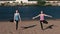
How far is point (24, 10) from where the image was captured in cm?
2245

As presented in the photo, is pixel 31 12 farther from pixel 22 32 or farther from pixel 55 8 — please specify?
pixel 22 32

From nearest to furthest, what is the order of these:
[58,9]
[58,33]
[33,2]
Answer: [58,33] < [58,9] < [33,2]

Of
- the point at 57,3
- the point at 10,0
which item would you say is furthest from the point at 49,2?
the point at 10,0

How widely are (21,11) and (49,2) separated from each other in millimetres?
11083

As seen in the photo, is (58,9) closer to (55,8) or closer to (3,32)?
(55,8)

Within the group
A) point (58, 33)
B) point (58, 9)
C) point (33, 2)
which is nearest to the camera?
point (58, 33)

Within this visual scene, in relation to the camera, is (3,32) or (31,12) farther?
(31,12)

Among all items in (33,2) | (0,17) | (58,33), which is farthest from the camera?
(33,2)

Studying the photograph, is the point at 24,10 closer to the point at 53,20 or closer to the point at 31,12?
the point at 31,12

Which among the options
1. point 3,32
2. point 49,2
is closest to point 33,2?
point 49,2

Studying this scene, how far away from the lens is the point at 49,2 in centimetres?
3269

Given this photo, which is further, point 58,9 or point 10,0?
point 10,0

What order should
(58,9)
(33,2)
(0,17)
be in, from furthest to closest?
1. (33,2)
2. (58,9)
3. (0,17)

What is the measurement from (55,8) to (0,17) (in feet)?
19.1
